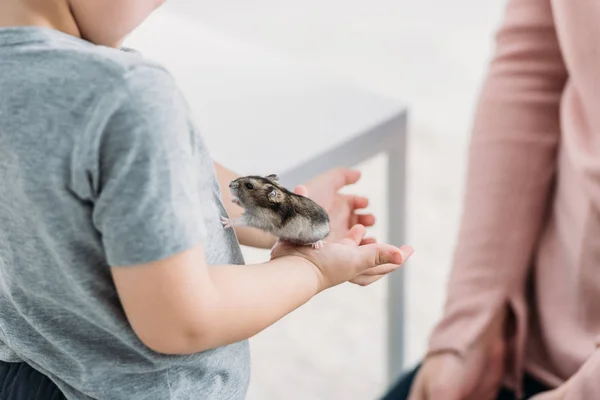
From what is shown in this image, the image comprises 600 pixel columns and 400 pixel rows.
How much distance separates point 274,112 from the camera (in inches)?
39.4

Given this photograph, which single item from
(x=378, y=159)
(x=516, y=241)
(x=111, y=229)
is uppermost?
(x=111, y=229)

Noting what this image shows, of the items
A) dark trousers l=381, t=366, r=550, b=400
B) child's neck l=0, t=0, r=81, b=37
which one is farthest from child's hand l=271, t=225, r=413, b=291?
dark trousers l=381, t=366, r=550, b=400

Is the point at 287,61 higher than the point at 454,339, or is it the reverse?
the point at 287,61

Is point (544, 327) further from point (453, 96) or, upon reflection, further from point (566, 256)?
point (453, 96)

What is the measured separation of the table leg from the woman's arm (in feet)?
0.47

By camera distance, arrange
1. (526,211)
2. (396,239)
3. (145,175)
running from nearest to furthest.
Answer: (145,175) → (526,211) → (396,239)

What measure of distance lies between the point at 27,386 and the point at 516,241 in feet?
1.92

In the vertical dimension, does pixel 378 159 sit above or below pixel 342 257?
below

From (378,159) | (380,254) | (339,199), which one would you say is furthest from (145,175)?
(378,159)

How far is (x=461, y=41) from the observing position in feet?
8.23

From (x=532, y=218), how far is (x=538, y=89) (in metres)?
0.16

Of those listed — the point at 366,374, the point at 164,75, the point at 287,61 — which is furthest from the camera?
the point at 366,374

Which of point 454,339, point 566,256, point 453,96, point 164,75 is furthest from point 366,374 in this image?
point 164,75

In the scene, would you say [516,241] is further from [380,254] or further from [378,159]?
[378,159]
